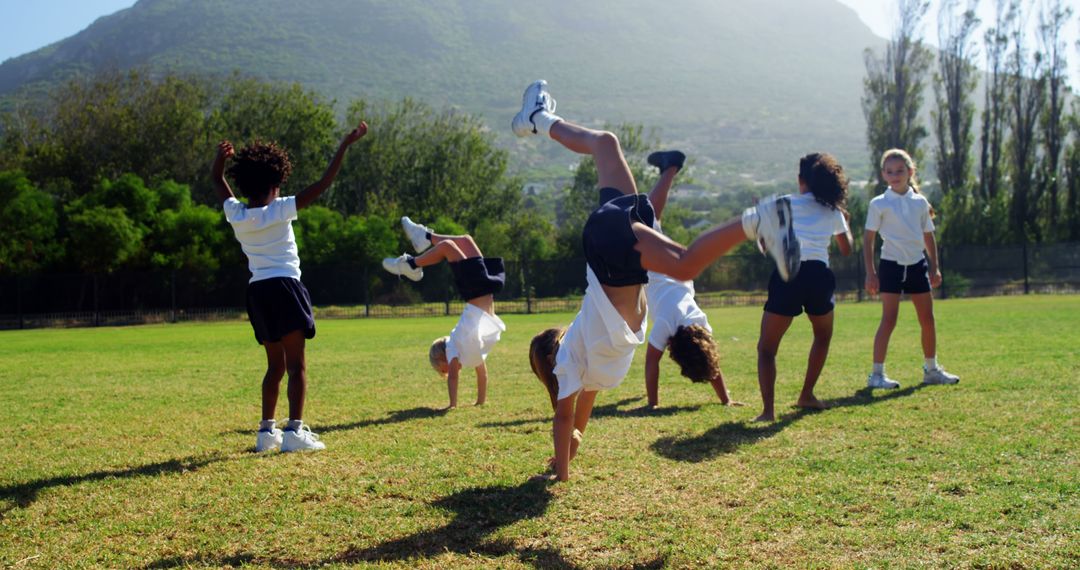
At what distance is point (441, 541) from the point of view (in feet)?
12.9

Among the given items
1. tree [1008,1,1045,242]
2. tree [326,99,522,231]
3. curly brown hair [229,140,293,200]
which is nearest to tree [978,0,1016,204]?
tree [1008,1,1045,242]

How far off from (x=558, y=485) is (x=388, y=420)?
2928mm

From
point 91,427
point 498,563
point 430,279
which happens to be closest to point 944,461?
point 498,563

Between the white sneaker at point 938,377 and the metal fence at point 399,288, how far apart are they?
24.2 metres

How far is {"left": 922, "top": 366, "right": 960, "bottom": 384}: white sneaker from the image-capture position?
838 centimetres

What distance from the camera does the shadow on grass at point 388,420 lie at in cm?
702

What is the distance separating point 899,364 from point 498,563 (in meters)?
8.41

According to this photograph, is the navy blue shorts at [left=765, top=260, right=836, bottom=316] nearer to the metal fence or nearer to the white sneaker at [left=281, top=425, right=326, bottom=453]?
the white sneaker at [left=281, top=425, right=326, bottom=453]

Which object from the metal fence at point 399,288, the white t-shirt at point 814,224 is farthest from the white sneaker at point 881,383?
the metal fence at point 399,288

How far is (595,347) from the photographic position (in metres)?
4.83

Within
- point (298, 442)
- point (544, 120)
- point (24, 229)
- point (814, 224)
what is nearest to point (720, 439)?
point (814, 224)

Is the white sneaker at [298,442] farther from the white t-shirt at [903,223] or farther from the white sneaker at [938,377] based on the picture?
the white sneaker at [938,377]

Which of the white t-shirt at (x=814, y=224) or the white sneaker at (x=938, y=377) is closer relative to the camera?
the white t-shirt at (x=814, y=224)

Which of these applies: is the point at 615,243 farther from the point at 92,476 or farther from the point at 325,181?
the point at 92,476
